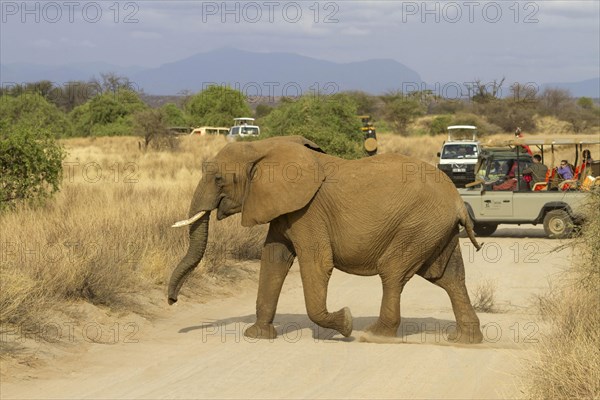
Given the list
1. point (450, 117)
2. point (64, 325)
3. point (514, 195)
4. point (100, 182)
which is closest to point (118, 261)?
point (64, 325)

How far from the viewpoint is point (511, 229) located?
25203 mm

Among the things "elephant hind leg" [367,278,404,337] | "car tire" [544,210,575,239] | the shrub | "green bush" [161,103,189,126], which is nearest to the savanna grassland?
"elephant hind leg" [367,278,404,337]

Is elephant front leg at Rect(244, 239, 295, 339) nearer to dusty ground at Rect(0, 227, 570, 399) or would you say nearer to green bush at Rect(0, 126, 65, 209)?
dusty ground at Rect(0, 227, 570, 399)

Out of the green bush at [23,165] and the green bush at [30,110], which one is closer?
the green bush at [23,165]

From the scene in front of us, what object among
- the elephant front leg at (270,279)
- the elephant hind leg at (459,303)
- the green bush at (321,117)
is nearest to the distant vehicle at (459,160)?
the green bush at (321,117)

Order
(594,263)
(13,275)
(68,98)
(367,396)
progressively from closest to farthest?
(367,396), (13,275), (594,263), (68,98)

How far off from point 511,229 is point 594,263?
44.0 feet

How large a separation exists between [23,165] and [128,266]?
662 centimetres

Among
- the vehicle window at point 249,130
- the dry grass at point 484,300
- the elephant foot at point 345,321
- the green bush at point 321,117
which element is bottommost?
the dry grass at point 484,300

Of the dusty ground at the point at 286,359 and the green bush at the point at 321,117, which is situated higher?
the green bush at the point at 321,117

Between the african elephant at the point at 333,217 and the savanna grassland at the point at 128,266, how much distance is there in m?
1.44

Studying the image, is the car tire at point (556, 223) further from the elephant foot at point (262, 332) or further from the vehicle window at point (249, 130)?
the vehicle window at point (249, 130)

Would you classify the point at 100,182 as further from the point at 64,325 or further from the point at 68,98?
the point at 68,98

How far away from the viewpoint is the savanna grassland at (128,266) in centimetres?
909
